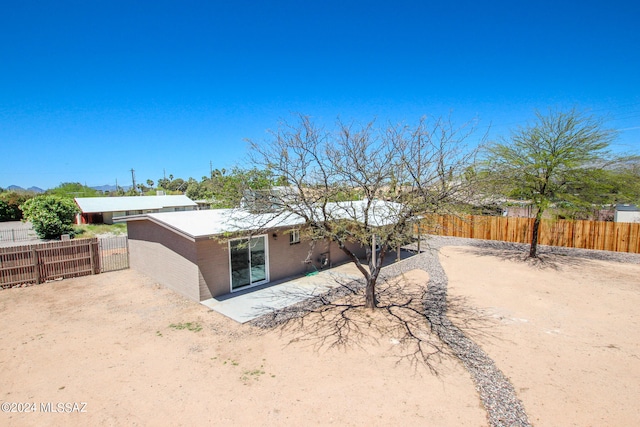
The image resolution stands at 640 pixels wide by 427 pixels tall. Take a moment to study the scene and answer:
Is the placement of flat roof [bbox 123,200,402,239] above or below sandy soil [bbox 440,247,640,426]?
above

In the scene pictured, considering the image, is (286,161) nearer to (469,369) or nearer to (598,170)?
(469,369)

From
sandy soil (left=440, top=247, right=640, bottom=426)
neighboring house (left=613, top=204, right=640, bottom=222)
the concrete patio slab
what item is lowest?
sandy soil (left=440, top=247, right=640, bottom=426)

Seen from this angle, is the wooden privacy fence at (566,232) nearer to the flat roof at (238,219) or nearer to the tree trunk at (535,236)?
the tree trunk at (535,236)

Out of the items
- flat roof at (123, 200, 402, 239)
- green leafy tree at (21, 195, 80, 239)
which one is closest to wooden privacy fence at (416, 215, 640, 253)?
flat roof at (123, 200, 402, 239)

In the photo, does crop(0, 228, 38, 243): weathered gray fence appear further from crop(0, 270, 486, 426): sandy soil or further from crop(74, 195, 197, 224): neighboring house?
crop(0, 270, 486, 426): sandy soil

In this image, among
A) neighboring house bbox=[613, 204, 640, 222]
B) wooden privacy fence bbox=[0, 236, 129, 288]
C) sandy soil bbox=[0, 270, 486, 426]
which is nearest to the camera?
sandy soil bbox=[0, 270, 486, 426]

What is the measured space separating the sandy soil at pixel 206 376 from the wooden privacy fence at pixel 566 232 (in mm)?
9333

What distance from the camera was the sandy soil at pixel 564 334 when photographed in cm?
470

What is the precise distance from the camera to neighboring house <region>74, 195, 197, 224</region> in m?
31.2

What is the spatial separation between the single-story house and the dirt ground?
1064 mm

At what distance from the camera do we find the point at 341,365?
225 inches

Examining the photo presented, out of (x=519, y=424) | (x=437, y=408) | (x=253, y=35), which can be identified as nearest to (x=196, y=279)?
(x=437, y=408)

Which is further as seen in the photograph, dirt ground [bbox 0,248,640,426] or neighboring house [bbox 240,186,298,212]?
neighboring house [bbox 240,186,298,212]

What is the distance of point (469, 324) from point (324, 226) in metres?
4.24
